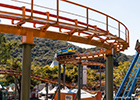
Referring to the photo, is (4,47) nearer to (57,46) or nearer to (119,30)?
(119,30)

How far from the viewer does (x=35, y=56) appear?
445ft

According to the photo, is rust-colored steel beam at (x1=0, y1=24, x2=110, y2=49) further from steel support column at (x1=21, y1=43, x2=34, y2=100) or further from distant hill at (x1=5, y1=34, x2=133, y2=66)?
distant hill at (x1=5, y1=34, x2=133, y2=66)

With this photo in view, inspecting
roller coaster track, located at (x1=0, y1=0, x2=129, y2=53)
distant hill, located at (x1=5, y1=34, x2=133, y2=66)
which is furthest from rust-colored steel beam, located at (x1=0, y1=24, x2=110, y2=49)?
distant hill, located at (x1=5, y1=34, x2=133, y2=66)

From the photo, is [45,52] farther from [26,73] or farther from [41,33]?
[26,73]

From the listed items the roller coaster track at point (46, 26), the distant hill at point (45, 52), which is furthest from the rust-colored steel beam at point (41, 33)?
the distant hill at point (45, 52)

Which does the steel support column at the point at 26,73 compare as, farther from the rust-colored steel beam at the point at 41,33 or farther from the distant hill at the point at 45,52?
the distant hill at the point at 45,52

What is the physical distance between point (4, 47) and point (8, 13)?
81.8ft

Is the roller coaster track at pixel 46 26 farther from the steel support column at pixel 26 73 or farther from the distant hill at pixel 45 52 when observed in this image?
the distant hill at pixel 45 52

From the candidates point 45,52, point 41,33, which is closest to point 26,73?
point 41,33

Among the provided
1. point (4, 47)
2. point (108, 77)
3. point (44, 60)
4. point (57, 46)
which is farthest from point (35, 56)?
point (108, 77)

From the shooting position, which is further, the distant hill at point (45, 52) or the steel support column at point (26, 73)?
the distant hill at point (45, 52)

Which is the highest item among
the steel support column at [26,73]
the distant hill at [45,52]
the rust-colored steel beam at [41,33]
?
the distant hill at [45,52]

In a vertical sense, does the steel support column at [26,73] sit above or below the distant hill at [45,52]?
below

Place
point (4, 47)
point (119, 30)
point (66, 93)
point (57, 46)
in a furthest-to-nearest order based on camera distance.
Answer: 1. point (57, 46)
2. point (4, 47)
3. point (66, 93)
4. point (119, 30)
